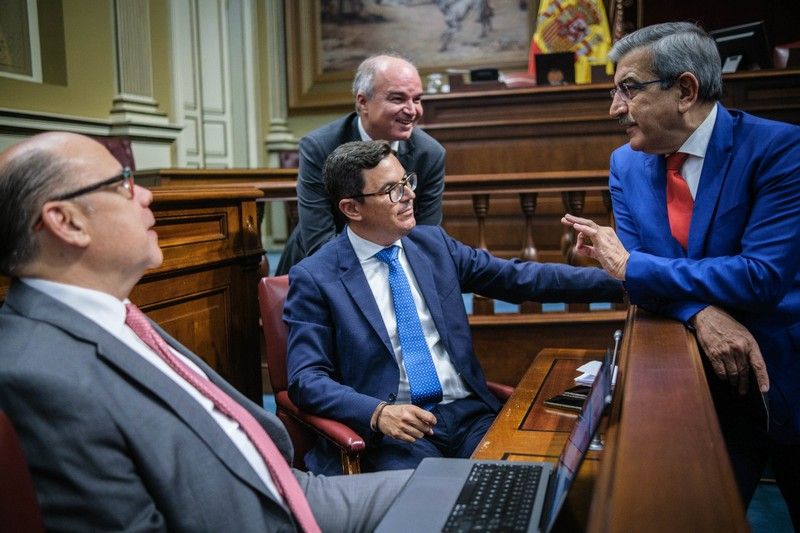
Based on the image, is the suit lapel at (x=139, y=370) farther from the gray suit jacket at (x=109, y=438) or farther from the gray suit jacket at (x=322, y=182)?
the gray suit jacket at (x=322, y=182)

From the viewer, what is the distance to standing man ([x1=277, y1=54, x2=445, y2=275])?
2.77 meters

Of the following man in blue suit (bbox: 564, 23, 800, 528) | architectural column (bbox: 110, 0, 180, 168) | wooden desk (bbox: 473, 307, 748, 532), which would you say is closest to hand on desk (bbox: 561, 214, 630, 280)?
man in blue suit (bbox: 564, 23, 800, 528)

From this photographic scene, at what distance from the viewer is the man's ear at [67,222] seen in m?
1.15

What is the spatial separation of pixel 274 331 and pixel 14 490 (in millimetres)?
1339

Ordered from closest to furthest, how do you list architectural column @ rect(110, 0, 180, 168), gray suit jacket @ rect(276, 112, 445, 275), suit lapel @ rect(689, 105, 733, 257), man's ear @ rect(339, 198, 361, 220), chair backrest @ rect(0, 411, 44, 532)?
chair backrest @ rect(0, 411, 44, 532) → suit lapel @ rect(689, 105, 733, 257) → man's ear @ rect(339, 198, 361, 220) → gray suit jacket @ rect(276, 112, 445, 275) → architectural column @ rect(110, 0, 180, 168)

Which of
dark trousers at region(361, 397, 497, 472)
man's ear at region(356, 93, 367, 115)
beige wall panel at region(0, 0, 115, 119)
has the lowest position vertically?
dark trousers at region(361, 397, 497, 472)

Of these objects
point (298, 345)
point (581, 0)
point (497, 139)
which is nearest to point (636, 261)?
point (298, 345)

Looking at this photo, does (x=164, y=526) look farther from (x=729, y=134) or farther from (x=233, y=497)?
(x=729, y=134)

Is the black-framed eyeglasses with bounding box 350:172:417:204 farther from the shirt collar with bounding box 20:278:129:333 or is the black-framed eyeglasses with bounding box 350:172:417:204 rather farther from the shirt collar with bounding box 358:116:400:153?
the shirt collar with bounding box 20:278:129:333

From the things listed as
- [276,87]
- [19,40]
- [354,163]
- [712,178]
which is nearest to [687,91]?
[712,178]

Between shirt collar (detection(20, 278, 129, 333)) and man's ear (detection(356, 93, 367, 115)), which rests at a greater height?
man's ear (detection(356, 93, 367, 115))

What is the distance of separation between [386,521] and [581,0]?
20.6ft

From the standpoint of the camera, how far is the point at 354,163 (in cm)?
226

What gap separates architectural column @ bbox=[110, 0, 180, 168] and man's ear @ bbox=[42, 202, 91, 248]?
588 centimetres
